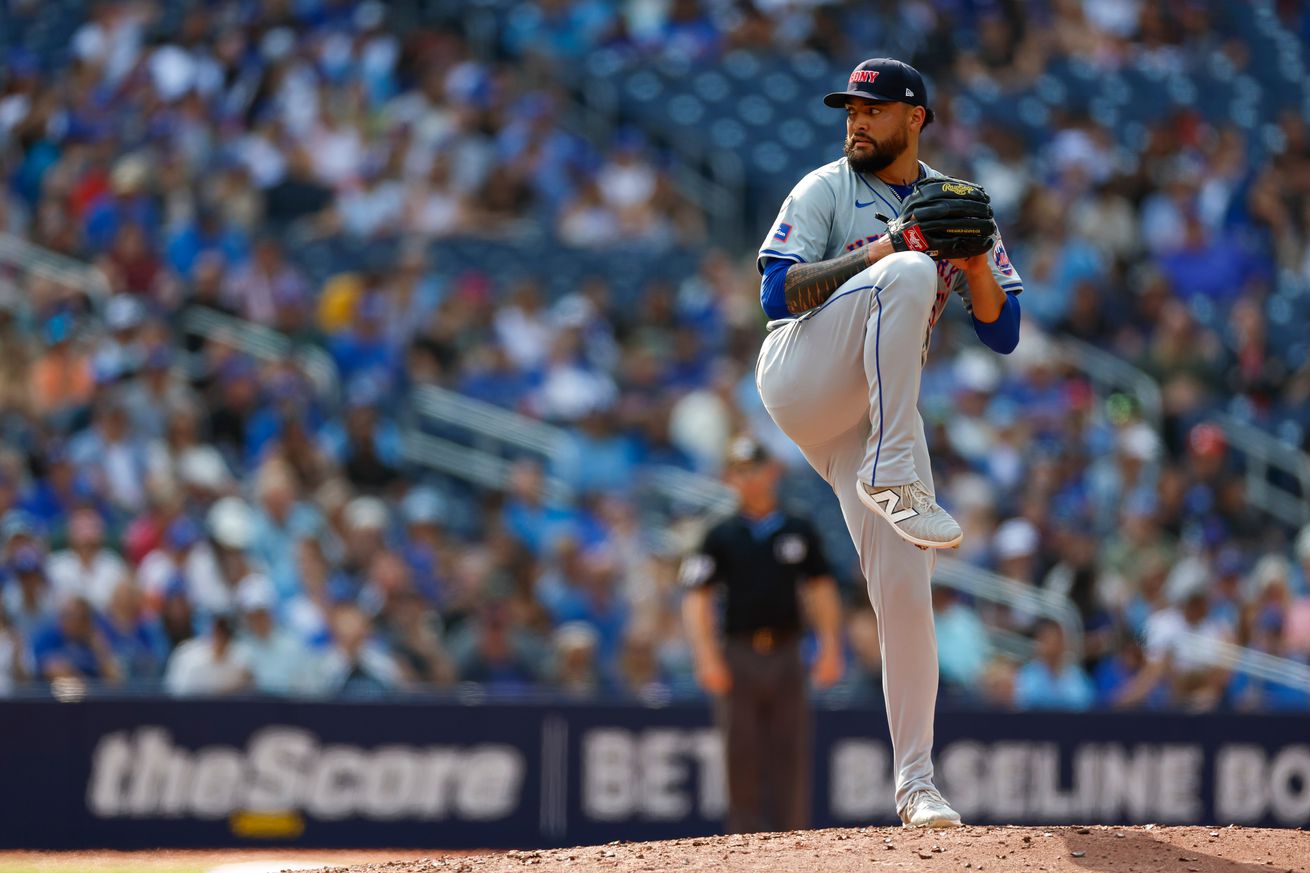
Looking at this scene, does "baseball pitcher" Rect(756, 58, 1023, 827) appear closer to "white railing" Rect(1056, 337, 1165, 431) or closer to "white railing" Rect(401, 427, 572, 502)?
"white railing" Rect(401, 427, 572, 502)

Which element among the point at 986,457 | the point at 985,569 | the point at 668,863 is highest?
the point at 986,457

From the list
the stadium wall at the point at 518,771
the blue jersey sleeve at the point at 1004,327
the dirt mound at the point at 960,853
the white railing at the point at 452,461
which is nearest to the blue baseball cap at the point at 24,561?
the stadium wall at the point at 518,771

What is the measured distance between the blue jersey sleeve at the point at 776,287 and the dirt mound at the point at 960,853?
1.56 metres

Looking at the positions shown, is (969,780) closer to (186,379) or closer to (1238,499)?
(1238,499)

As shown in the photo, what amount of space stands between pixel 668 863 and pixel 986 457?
852 centimetres

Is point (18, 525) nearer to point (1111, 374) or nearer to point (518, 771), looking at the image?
point (518, 771)

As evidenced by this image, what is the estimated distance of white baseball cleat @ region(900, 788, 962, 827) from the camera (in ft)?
17.8

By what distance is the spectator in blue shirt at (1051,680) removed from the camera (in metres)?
11.3

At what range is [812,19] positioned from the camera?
16500 mm

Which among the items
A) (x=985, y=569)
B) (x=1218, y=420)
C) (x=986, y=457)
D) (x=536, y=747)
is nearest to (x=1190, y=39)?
(x=1218, y=420)

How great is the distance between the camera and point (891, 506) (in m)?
5.19

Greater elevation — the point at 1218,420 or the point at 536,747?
the point at 1218,420

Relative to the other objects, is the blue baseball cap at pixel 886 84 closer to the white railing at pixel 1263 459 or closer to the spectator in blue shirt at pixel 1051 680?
the spectator in blue shirt at pixel 1051 680

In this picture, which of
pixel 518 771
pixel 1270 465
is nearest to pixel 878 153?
pixel 518 771
